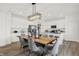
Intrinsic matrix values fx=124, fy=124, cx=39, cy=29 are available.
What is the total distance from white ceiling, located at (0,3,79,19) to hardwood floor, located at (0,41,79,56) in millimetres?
520

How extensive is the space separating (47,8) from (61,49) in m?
0.75

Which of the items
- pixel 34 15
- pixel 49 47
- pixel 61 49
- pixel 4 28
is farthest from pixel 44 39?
pixel 4 28

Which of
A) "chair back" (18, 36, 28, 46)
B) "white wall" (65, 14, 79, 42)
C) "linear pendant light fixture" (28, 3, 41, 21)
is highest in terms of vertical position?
"linear pendant light fixture" (28, 3, 41, 21)

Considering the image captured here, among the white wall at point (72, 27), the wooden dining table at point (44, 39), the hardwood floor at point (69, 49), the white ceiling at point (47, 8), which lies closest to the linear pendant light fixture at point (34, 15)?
the white ceiling at point (47, 8)

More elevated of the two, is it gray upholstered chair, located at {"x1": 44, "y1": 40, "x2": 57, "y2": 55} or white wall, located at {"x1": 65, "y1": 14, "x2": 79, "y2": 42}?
white wall, located at {"x1": 65, "y1": 14, "x2": 79, "y2": 42}

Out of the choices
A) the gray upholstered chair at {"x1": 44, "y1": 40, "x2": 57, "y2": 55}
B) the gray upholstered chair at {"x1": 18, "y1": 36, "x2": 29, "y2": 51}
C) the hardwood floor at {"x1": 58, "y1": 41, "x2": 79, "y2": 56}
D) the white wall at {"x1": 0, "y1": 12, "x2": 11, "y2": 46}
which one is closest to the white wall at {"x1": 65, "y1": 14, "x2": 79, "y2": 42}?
the hardwood floor at {"x1": 58, "y1": 41, "x2": 79, "y2": 56}

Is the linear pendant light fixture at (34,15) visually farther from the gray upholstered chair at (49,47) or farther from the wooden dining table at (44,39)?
the gray upholstered chair at (49,47)

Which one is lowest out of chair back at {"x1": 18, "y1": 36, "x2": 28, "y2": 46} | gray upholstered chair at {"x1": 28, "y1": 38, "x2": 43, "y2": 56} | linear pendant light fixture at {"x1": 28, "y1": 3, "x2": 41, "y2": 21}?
gray upholstered chair at {"x1": 28, "y1": 38, "x2": 43, "y2": 56}

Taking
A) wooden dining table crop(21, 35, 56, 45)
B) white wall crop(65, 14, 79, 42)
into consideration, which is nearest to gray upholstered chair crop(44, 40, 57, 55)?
wooden dining table crop(21, 35, 56, 45)

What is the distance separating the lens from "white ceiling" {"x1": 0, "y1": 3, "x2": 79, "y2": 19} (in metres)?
2.12

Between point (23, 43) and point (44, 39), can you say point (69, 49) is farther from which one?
point (23, 43)

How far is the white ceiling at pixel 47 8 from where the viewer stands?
6.95 ft

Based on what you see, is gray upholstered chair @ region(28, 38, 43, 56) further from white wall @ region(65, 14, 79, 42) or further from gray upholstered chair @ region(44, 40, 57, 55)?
white wall @ region(65, 14, 79, 42)

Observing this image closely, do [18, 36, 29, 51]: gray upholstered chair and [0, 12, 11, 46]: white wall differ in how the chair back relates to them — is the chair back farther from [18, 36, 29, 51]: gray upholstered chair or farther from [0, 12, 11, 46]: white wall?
[0, 12, 11, 46]: white wall
